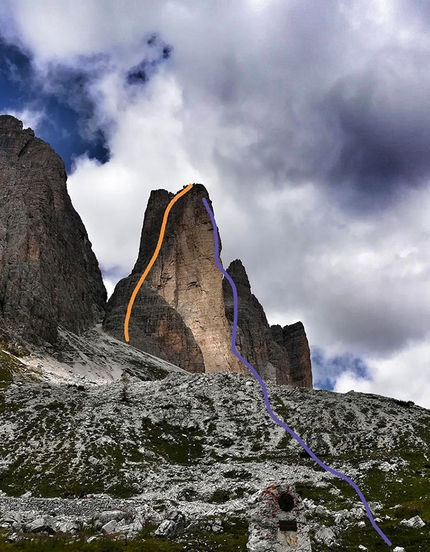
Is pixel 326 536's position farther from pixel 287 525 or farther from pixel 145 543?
pixel 145 543

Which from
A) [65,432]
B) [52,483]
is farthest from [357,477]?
[65,432]

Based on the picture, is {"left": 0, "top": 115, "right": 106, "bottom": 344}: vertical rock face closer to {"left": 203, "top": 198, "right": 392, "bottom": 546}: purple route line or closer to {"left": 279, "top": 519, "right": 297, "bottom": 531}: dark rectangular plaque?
{"left": 203, "top": 198, "right": 392, "bottom": 546}: purple route line

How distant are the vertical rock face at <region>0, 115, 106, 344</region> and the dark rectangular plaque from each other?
105 m

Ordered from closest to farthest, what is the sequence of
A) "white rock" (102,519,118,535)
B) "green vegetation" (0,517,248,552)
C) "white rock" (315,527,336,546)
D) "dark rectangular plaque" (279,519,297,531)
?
"dark rectangular plaque" (279,519,297,531) < "green vegetation" (0,517,248,552) < "white rock" (315,527,336,546) < "white rock" (102,519,118,535)

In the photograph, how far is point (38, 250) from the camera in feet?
488

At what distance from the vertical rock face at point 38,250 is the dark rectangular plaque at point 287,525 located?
345 feet

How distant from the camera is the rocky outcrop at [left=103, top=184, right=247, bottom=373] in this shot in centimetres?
16875

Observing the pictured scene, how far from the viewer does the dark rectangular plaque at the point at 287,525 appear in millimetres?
17531

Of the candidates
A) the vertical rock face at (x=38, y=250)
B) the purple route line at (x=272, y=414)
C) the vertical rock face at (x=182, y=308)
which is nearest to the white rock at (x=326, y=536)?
the purple route line at (x=272, y=414)

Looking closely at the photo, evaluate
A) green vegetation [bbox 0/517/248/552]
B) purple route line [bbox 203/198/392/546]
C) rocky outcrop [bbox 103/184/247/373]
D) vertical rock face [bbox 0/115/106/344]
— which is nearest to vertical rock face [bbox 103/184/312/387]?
rocky outcrop [bbox 103/184/247/373]

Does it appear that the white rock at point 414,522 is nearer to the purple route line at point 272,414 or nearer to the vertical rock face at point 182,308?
the purple route line at point 272,414

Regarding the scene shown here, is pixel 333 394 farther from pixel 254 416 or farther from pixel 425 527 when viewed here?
pixel 425 527

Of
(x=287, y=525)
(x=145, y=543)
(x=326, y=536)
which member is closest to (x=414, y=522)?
(x=326, y=536)

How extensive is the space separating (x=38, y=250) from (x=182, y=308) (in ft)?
193
